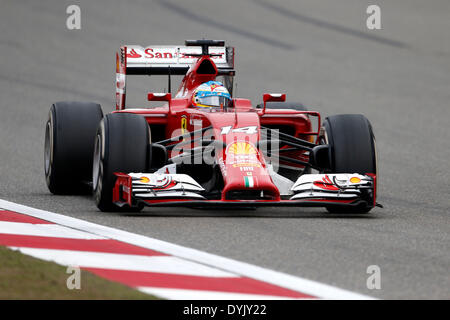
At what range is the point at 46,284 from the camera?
5.98m

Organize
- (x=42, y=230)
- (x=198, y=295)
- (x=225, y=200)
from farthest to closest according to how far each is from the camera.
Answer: (x=225, y=200)
(x=42, y=230)
(x=198, y=295)

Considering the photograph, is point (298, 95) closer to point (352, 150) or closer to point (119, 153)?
point (352, 150)

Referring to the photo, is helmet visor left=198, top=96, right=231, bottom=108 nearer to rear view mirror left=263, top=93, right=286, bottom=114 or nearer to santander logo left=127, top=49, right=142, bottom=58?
rear view mirror left=263, top=93, right=286, bottom=114

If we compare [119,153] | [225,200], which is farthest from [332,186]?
[119,153]

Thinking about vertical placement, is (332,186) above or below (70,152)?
below

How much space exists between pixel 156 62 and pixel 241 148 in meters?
3.50

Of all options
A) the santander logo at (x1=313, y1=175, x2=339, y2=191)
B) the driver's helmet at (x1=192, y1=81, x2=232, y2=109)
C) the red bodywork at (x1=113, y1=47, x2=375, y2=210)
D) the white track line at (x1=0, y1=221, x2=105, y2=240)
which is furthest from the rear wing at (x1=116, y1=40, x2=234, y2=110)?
the white track line at (x1=0, y1=221, x2=105, y2=240)

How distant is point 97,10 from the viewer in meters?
30.1

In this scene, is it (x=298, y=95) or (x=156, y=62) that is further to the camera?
(x=298, y=95)

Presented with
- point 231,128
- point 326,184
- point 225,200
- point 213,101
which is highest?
point 213,101

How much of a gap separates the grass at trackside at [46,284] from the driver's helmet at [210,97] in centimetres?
450

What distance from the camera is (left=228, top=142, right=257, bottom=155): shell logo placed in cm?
936

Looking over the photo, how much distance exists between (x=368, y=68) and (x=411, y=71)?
40.9 inches

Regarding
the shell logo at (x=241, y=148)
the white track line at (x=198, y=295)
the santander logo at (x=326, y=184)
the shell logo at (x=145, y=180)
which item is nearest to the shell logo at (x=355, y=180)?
the santander logo at (x=326, y=184)
